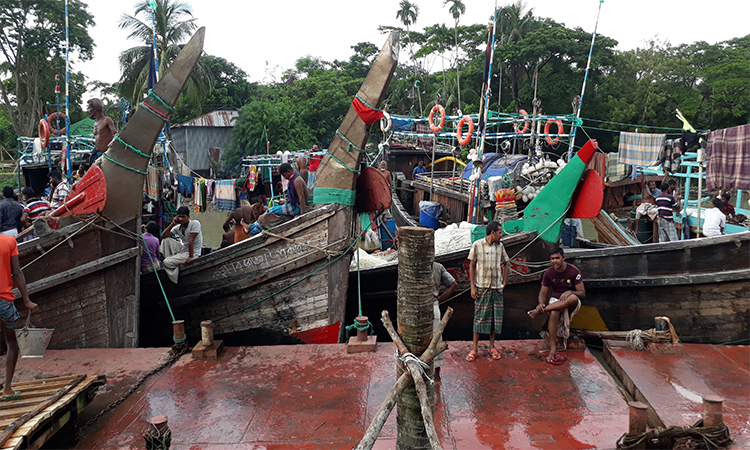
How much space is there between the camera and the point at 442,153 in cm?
1750

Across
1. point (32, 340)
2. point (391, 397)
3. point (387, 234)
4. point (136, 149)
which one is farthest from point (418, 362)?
point (387, 234)

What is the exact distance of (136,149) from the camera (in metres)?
5.75

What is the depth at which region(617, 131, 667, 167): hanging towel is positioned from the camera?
527 inches

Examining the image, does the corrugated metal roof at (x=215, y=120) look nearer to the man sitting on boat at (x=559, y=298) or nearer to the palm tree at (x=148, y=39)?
the palm tree at (x=148, y=39)

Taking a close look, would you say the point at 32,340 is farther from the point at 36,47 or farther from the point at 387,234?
the point at 36,47

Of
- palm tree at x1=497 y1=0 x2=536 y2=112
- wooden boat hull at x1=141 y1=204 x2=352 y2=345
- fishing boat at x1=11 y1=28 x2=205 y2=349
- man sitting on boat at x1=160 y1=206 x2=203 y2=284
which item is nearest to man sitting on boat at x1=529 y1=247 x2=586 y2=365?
wooden boat hull at x1=141 y1=204 x2=352 y2=345

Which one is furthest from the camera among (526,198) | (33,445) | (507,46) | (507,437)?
(507,46)

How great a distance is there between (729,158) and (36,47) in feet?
95.0

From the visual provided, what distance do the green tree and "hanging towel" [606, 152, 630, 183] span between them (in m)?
26.0

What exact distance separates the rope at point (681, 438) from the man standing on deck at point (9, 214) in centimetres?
788

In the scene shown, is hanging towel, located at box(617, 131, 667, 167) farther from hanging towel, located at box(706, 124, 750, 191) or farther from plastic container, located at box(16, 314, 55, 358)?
plastic container, located at box(16, 314, 55, 358)

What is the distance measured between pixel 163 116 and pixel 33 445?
386 cm

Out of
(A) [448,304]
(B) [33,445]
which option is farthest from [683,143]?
(B) [33,445]

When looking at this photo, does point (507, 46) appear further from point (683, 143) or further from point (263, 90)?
point (683, 143)
